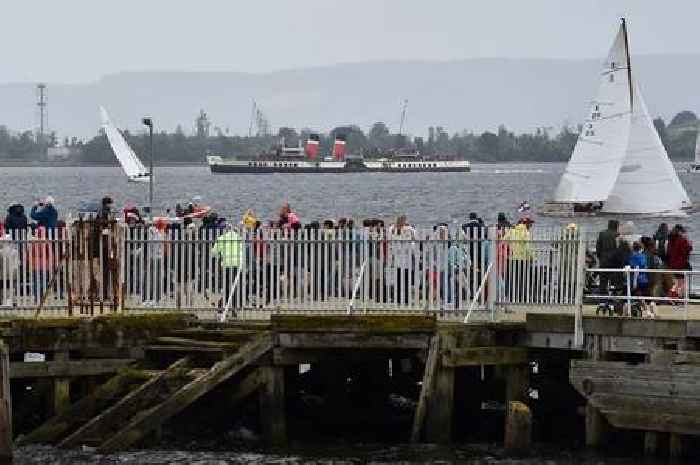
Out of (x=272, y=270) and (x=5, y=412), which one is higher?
(x=272, y=270)

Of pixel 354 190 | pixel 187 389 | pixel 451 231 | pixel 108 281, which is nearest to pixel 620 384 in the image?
pixel 451 231

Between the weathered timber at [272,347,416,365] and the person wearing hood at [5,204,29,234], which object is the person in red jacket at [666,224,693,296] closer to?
the weathered timber at [272,347,416,365]

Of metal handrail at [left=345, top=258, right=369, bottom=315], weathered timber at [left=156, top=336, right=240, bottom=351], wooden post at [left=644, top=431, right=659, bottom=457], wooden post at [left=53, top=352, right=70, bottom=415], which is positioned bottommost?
wooden post at [left=644, top=431, right=659, bottom=457]

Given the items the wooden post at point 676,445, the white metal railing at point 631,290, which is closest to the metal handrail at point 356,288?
the white metal railing at point 631,290

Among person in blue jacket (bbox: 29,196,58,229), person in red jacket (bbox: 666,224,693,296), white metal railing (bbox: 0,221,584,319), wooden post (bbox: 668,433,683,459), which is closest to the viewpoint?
wooden post (bbox: 668,433,683,459)

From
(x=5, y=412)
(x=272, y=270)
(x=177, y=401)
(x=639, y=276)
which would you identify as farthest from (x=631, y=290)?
(x=5, y=412)

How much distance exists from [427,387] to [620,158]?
242 ft

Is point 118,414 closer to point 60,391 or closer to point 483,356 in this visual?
point 60,391

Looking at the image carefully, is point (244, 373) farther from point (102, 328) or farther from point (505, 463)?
point (505, 463)

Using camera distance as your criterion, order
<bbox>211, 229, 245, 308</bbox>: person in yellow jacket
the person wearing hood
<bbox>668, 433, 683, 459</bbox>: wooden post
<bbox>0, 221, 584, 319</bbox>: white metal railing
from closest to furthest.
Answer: <bbox>668, 433, 683, 459</bbox>: wooden post
<bbox>0, 221, 584, 319</bbox>: white metal railing
<bbox>211, 229, 245, 308</bbox>: person in yellow jacket
the person wearing hood

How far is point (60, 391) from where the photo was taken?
102 feet

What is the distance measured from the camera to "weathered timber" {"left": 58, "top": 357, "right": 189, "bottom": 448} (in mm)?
30016

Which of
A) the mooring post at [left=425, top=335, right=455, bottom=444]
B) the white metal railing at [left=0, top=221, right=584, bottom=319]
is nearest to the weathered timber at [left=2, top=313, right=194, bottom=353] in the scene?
the white metal railing at [left=0, top=221, right=584, bottom=319]

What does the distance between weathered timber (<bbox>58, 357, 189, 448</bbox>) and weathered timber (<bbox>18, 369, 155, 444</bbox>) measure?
337 mm
